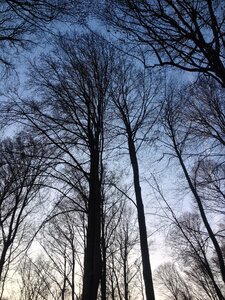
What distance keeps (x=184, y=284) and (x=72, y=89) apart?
49428 millimetres

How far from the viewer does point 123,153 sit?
27.8 feet

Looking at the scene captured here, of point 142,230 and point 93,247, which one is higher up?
point 142,230

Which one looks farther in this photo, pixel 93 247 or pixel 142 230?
pixel 142 230

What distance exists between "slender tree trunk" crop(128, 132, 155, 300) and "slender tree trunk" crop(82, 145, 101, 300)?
128 centimetres

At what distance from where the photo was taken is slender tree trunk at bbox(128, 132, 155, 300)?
228 inches

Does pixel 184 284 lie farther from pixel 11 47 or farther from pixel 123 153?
pixel 11 47

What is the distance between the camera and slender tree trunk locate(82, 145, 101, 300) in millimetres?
5027

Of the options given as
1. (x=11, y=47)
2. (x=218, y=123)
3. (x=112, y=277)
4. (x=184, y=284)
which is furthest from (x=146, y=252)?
(x=184, y=284)

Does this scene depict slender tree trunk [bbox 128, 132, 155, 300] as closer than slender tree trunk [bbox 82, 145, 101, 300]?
No

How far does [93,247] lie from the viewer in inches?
214

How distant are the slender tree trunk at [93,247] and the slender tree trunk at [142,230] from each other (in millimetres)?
A: 1280

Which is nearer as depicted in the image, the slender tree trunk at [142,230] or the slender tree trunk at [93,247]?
the slender tree trunk at [93,247]

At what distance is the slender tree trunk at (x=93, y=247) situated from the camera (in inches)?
198

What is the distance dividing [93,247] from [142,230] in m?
1.58
